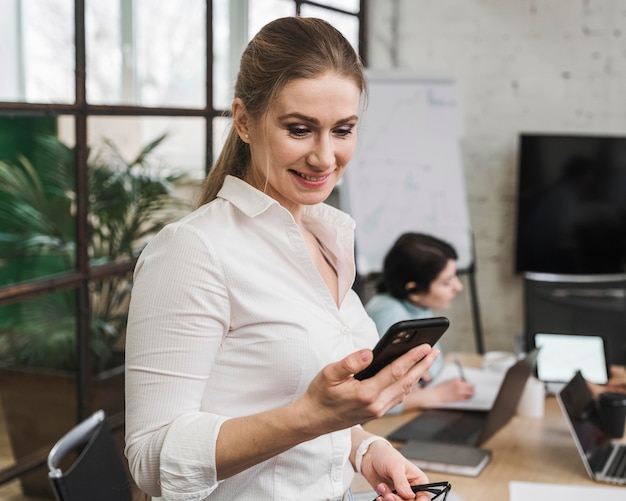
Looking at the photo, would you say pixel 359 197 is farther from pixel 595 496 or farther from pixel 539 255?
pixel 595 496

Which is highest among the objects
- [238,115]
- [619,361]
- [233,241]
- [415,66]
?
[415,66]

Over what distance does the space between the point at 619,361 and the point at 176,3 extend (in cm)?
207

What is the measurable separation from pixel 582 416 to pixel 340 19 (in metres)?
3.15

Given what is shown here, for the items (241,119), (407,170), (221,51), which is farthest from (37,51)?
(407,170)

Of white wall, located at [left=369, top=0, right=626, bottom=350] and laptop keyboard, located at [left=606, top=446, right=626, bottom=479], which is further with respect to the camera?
white wall, located at [left=369, top=0, right=626, bottom=350]

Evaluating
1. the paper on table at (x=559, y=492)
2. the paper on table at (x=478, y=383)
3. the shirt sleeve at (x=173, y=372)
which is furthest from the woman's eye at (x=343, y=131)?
the paper on table at (x=478, y=383)

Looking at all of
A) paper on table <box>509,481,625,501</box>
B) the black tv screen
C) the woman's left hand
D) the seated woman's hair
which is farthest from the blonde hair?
the black tv screen

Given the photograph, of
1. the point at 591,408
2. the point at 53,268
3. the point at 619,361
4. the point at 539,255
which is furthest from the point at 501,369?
the point at 539,255

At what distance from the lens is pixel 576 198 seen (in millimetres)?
4680

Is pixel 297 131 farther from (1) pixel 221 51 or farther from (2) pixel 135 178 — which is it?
(1) pixel 221 51

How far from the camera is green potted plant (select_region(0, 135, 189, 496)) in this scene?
2459mm

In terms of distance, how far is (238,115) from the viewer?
1.31 metres

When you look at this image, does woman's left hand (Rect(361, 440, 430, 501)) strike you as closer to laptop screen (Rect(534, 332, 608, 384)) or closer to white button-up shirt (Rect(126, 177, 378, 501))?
white button-up shirt (Rect(126, 177, 378, 501))

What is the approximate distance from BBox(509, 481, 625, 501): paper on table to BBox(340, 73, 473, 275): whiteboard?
2.53 m
